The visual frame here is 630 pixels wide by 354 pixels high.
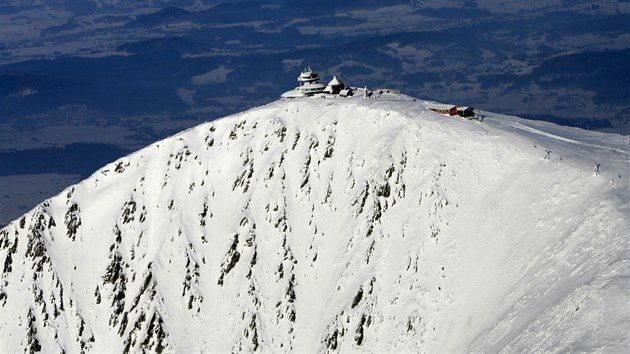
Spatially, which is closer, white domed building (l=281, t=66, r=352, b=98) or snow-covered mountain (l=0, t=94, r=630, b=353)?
snow-covered mountain (l=0, t=94, r=630, b=353)

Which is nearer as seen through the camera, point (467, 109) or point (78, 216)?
point (467, 109)

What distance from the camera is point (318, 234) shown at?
12156 cm

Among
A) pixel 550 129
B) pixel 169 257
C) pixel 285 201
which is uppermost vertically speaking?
pixel 550 129

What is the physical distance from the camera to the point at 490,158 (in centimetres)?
11169

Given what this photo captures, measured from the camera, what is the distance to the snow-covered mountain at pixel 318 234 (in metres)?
100

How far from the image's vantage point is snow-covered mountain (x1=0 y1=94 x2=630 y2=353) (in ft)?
329

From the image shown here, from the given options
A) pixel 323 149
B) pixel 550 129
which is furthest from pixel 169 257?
pixel 550 129

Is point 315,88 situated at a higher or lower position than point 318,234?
higher

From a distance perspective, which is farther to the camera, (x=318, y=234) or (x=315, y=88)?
(x=315, y=88)

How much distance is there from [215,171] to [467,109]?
→ 1429 inches

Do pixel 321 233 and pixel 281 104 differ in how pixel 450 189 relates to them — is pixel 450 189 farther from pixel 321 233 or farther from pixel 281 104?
pixel 281 104

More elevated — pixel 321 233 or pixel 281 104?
pixel 281 104

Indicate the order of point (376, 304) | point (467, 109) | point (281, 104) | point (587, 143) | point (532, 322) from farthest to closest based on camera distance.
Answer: point (281, 104) < point (467, 109) < point (587, 143) < point (376, 304) < point (532, 322)

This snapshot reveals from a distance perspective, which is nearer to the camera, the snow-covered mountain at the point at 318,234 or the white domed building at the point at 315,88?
the snow-covered mountain at the point at 318,234
